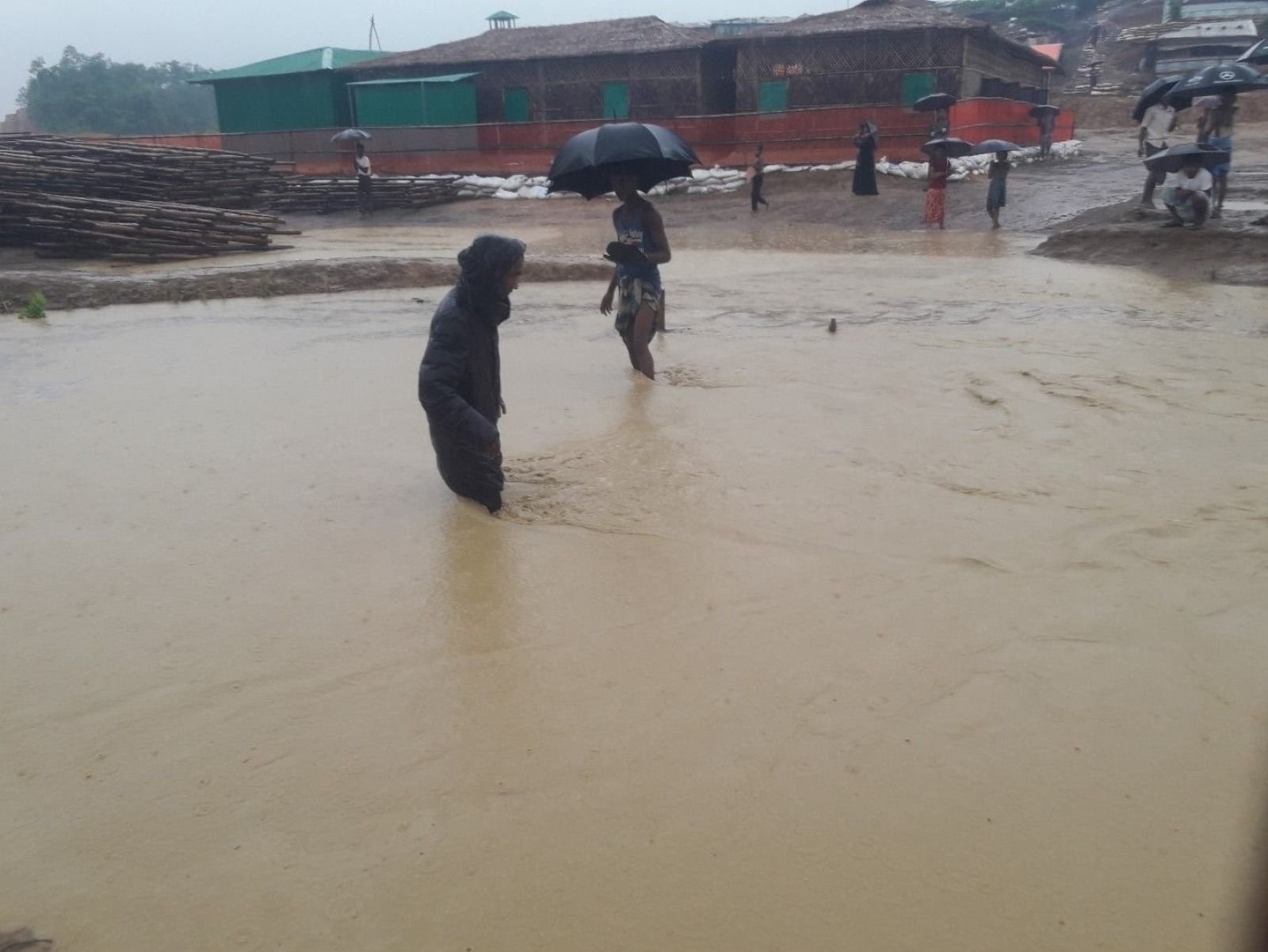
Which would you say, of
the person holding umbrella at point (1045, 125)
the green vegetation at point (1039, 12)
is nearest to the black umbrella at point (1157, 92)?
the person holding umbrella at point (1045, 125)

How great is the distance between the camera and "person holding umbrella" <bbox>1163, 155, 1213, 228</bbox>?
38.8 feet

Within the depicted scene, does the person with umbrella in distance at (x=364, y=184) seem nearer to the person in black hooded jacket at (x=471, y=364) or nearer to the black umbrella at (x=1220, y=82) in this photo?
the black umbrella at (x=1220, y=82)

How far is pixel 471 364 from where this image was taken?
458 cm

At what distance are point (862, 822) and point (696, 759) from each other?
495 mm

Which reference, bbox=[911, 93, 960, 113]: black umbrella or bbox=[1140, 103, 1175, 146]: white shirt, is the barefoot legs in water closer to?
bbox=[1140, 103, 1175, 146]: white shirt

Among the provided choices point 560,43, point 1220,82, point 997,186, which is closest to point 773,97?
point 560,43

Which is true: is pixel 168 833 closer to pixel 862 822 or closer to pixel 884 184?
pixel 862 822

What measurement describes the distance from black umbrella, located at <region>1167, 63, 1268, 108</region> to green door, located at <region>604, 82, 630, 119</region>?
15.1 m

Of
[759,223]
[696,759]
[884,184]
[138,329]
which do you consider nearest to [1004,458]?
[696,759]

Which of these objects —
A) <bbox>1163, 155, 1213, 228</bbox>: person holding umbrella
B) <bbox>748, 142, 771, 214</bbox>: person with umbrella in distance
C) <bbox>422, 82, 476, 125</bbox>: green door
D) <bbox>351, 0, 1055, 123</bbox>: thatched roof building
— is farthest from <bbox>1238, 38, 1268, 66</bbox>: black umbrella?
<bbox>422, 82, 476, 125</bbox>: green door

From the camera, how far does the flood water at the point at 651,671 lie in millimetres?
2387

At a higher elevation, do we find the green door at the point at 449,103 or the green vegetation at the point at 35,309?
the green door at the point at 449,103

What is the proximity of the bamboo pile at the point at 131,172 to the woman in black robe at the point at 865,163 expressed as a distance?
12.5m

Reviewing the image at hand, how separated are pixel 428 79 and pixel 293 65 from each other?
569 centimetres
